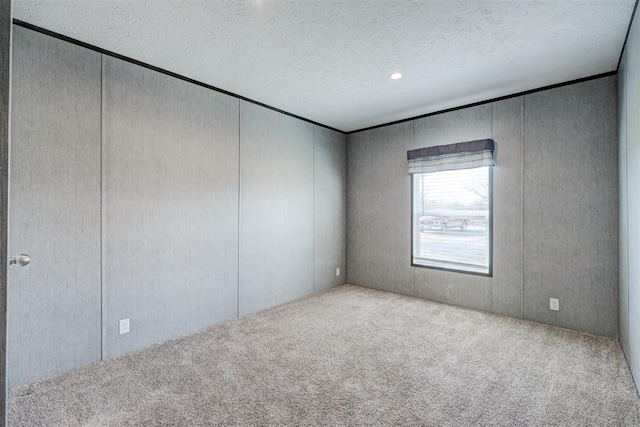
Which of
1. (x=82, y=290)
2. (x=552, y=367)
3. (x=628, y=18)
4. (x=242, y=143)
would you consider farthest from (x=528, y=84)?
(x=82, y=290)

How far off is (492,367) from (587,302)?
1.44 m

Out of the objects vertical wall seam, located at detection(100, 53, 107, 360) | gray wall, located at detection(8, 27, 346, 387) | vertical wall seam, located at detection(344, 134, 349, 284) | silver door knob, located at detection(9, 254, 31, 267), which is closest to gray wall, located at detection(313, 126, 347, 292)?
vertical wall seam, located at detection(344, 134, 349, 284)

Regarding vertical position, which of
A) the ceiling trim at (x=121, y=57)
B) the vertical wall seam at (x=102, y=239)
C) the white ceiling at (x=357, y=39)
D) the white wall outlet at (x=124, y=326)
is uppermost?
the white ceiling at (x=357, y=39)

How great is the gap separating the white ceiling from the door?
0.33 m

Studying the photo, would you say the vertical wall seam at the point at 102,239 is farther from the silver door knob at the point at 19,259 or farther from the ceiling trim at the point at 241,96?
the silver door knob at the point at 19,259

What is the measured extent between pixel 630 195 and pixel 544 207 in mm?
1029

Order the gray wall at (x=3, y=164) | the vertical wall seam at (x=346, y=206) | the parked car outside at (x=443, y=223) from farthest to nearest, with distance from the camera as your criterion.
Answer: the vertical wall seam at (x=346, y=206) < the parked car outside at (x=443, y=223) < the gray wall at (x=3, y=164)

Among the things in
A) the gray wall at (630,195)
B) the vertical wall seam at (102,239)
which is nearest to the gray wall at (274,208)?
the vertical wall seam at (102,239)

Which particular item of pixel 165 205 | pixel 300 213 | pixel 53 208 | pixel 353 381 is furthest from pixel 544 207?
pixel 53 208

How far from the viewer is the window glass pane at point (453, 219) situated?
3.88 meters

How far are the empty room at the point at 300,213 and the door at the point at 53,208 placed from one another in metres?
0.01

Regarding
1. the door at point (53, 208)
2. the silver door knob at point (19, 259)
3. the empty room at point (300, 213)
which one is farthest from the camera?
the door at point (53, 208)

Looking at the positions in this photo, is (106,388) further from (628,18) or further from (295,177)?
(628,18)

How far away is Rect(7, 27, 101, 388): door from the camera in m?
2.23
